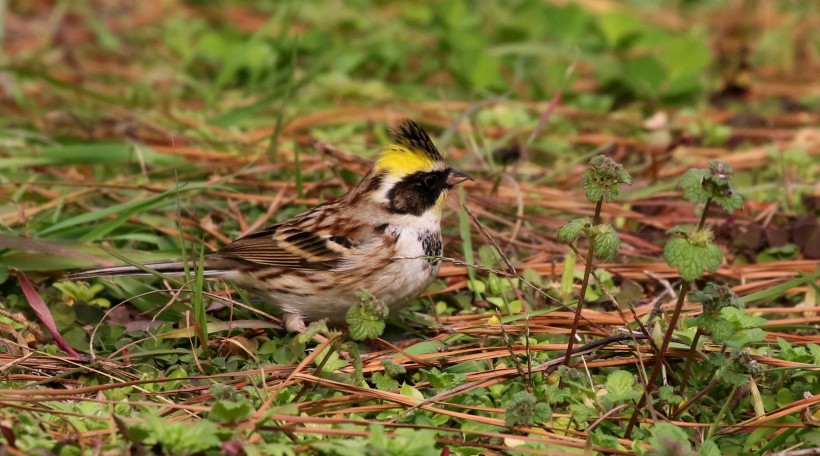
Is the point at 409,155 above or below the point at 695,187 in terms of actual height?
below

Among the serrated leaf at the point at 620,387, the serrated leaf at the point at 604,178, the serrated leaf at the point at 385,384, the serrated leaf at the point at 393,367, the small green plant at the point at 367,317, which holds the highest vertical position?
the serrated leaf at the point at 604,178

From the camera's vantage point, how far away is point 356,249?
4285 millimetres

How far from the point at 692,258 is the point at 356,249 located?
1623 mm

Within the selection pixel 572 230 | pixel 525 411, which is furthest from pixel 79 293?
pixel 572 230

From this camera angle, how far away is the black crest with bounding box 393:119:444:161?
4.30 meters

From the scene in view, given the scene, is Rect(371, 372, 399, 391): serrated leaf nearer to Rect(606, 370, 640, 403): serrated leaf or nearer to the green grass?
the green grass

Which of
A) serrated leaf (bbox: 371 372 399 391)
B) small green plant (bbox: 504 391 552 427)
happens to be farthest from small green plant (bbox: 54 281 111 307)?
small green plant (bbox: 504 391 552 427)

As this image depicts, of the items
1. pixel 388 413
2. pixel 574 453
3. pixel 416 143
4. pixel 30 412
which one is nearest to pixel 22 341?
pixel 30 412

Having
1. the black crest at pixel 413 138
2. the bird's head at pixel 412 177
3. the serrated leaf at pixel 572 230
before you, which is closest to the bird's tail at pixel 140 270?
the bird's head at pixel 412 177

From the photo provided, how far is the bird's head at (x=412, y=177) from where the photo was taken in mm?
4383

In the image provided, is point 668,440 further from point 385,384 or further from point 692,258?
point 385,384

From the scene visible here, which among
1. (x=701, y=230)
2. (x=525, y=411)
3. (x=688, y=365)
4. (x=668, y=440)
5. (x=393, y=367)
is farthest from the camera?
(x=393, y=367)

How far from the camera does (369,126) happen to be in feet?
21.5

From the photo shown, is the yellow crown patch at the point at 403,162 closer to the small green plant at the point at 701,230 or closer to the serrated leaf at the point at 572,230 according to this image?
the serrated leaf at the point at 572,230
